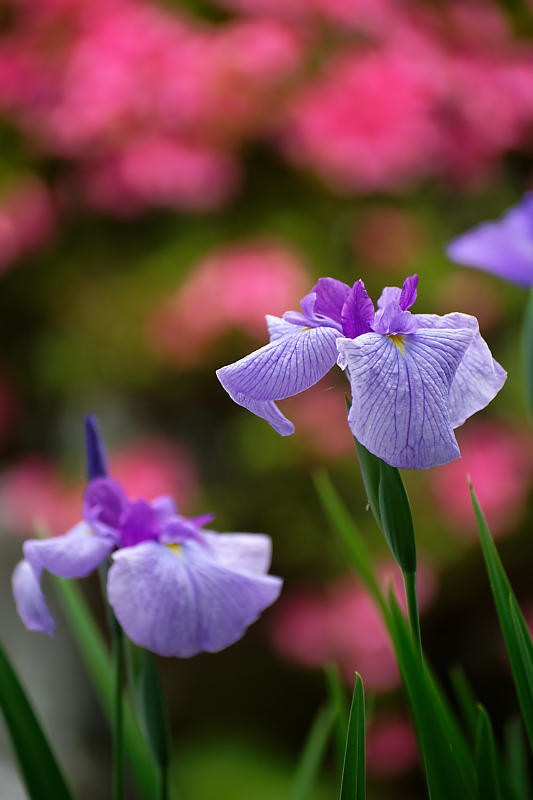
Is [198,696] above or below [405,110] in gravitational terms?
below

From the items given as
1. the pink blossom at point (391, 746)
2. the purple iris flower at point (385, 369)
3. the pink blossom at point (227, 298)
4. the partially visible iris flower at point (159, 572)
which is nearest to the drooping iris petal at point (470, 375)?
the purple iris flower at point (385, 369)

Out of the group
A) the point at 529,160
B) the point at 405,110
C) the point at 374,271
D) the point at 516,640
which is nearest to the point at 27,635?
the point at 374,271

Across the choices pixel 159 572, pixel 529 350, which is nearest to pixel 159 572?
pixel 159 572

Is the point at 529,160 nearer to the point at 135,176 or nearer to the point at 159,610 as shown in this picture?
the point at 135,176

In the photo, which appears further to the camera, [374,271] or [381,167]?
[374,271]

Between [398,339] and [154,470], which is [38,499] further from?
[398,339]

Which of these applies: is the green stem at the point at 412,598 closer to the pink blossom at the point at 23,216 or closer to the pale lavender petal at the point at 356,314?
the pale lavender petal at the point at 356,314

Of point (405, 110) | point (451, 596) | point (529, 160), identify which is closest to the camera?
point (405, 110)

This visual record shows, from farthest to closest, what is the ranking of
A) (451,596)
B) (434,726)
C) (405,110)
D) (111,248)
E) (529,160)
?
(529,160), (111,248), (451,596), (405,110), (434,726)
